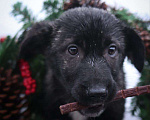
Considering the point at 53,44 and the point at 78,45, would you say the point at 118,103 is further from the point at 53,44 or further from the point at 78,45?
the point at 53,44

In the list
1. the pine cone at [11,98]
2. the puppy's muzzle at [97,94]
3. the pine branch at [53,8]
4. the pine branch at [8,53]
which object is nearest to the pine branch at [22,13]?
the pine branch at [53,8]

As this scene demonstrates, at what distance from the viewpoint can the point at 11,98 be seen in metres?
1.86

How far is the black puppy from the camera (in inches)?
59.5

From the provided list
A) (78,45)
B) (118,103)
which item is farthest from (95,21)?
(118,103)

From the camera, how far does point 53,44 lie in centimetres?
203

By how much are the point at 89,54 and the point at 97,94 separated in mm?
437

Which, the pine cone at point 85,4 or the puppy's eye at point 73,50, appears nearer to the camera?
the puppy's eye at point 73,50

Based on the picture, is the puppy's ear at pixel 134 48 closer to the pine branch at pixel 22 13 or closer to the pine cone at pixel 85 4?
the pine cone at pixel 85 4

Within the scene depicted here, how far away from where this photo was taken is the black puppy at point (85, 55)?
1511 mm

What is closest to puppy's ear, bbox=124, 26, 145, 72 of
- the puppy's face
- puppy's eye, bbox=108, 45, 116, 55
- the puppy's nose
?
the puppy's face

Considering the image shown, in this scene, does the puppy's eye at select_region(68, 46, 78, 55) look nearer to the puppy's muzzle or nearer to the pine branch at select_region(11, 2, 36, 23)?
the puppy's muzzle

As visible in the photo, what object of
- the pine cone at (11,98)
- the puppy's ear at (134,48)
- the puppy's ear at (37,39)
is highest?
the puppy's ear at (37,39)

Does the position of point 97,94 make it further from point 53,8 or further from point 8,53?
point 53,8

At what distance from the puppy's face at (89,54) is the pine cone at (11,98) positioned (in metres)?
0.44
